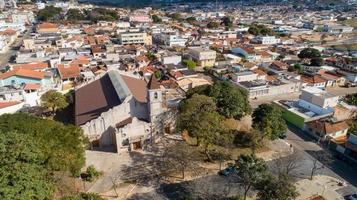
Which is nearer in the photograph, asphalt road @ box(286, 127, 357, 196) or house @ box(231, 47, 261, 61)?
asphalt road @ box(286, 127, 357, 196)

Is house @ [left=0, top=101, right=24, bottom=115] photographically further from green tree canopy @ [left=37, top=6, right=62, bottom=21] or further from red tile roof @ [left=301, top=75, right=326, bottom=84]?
green tree canopy @ [left=37, top=6, right=62, bottom=21]

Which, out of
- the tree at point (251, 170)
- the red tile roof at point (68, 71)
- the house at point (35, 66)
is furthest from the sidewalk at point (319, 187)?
the house at point (35, 66)

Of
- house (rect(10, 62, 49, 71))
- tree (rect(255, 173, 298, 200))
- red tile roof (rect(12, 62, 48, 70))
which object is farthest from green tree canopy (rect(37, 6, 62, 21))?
tree (rect(255, 173, 298, 200))

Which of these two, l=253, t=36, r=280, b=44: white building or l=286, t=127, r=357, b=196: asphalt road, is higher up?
l=253, t=36, r=280, b=44: white building

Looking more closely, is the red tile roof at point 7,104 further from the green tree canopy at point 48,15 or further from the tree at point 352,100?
the green tree canopy at point 48,15

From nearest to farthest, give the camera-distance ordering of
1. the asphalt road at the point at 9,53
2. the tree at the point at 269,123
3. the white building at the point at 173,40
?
the tree at the point at 269,123 < the asphalt road at the point at 9,53 < the white building at the point at 173,40

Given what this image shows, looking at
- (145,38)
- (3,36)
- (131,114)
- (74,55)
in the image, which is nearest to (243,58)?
(145,38)

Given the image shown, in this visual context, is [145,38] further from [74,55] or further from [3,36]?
[3,36]
